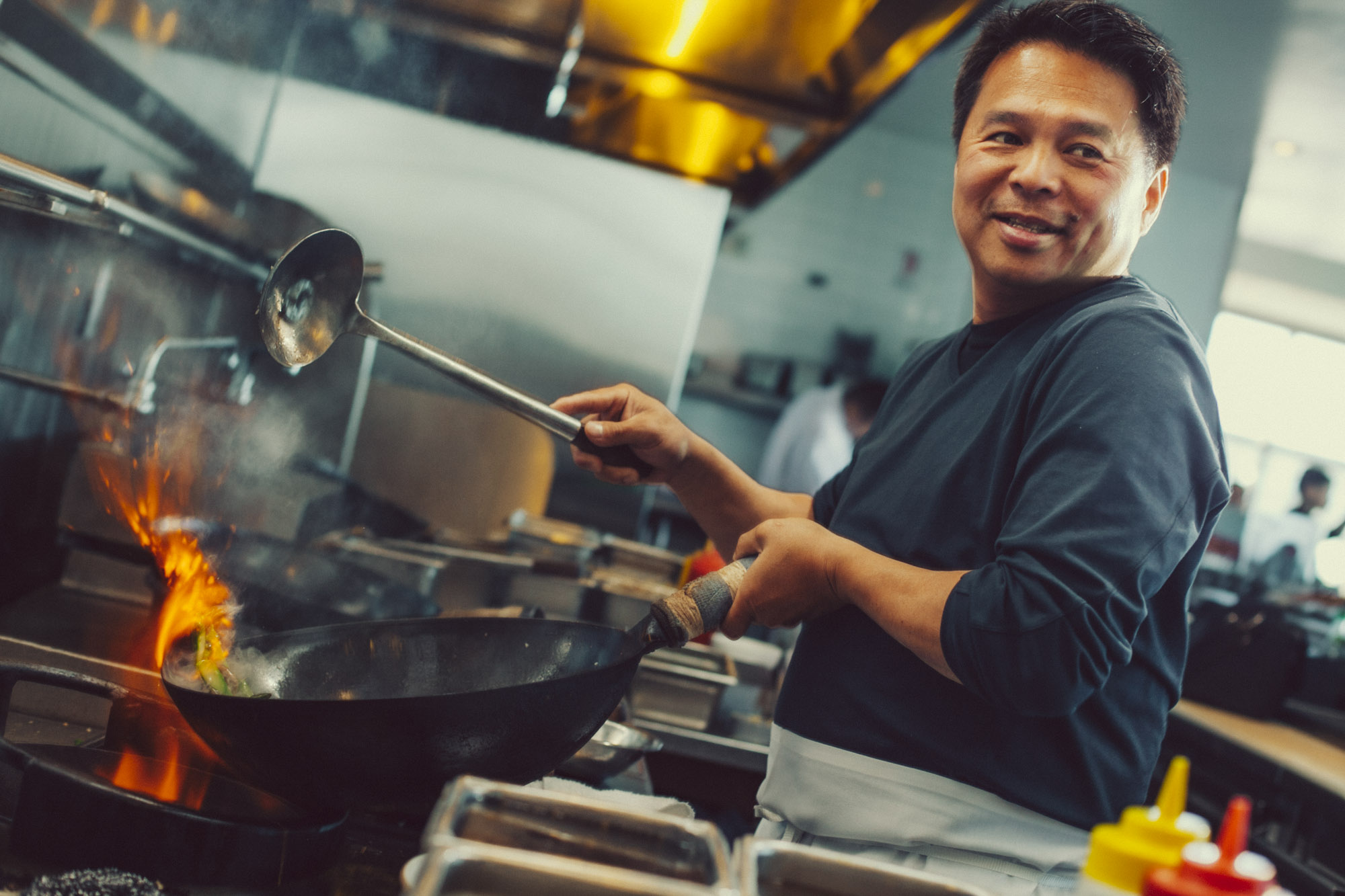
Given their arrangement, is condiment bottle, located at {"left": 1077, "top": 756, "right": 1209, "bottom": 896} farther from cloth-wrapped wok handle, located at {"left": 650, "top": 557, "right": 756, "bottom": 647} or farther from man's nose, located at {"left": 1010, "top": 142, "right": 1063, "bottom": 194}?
man's nose, located at {"left": 1010, "top": 142, "right": 1063, "bottom": 194}

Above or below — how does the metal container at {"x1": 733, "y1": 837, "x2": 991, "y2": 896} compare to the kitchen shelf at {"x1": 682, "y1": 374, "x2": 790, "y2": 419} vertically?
below

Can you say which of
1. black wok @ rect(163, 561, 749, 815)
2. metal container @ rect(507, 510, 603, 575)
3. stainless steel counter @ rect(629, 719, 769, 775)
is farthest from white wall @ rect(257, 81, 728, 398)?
black wok @ rect(163, 561, 749, 815)

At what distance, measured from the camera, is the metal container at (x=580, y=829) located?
0.53 m

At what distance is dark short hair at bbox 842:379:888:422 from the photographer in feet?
14.2

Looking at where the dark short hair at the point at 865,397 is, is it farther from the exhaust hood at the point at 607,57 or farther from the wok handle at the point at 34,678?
the wok handle at the point at 34,678

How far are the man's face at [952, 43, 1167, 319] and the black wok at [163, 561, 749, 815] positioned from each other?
1.26 ft

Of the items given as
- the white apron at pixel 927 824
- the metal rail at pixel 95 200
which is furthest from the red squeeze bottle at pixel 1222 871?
the metal rail at pixel 95 200

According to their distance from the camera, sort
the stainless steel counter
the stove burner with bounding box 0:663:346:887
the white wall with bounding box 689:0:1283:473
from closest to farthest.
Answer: the stove burner with bounding box 0:663:346:887, the stainless steel counter, the white wall with bounding box 689:0:1283:473

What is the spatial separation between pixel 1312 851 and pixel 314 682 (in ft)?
7.25

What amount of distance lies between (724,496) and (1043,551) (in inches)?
24.2

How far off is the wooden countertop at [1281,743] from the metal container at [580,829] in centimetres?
210

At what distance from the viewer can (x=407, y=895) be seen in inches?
17.8

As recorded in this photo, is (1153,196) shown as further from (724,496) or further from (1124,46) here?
(724,496)

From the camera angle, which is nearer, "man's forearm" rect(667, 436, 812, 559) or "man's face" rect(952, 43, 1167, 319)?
"man's face" rect(952, 43, 1167, 319)
